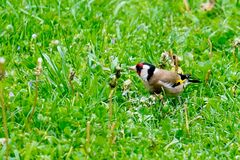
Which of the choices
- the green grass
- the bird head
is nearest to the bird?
the bird head

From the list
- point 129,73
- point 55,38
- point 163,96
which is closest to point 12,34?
point 55,38

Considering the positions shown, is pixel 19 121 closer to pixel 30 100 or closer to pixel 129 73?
pixel 30 100

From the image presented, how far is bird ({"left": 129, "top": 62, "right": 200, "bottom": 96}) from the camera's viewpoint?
5.19 metres

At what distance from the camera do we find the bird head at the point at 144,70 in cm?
521

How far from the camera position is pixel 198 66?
5.71 metres

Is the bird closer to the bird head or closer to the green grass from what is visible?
the bird head

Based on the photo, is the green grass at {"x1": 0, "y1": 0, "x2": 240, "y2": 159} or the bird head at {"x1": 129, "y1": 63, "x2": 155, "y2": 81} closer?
the green grass at {"x1": 0, "y1": 0, "x2": 240, "y2": 159}

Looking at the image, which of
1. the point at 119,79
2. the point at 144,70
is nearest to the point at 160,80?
the point at 144,70

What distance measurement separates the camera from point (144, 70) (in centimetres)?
521

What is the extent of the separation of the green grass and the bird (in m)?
0.10

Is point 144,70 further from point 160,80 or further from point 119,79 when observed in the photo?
point 119,79

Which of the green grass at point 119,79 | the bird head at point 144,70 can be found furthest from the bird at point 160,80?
the green grass at point 119,79

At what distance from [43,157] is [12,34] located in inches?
70.7

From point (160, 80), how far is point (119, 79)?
386 millimetres
